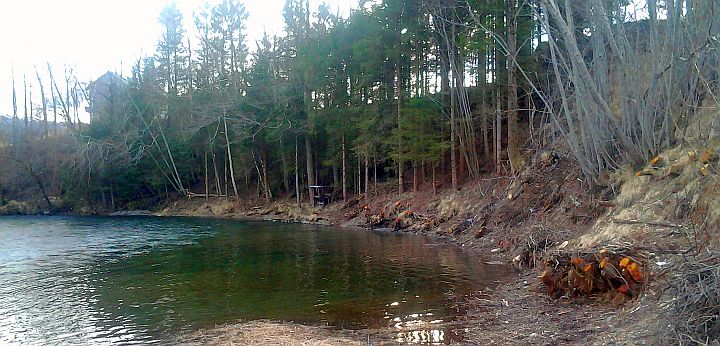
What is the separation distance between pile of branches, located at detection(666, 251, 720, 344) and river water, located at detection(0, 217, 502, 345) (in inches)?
144

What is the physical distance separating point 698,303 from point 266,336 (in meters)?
6.18

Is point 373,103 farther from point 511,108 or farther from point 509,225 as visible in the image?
point 509,225

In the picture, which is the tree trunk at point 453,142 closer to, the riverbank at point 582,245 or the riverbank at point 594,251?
the riverbank at point 582,245

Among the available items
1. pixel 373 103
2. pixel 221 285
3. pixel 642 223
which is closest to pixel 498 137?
pixel 373 103

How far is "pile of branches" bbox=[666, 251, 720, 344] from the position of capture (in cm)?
547

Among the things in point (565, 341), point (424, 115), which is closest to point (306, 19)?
point (424, 115)

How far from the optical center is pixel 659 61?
533 inches

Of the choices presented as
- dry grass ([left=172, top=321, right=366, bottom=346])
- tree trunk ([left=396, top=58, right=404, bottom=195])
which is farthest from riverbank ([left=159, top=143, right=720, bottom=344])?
tree trunk ([left=396, top=58, right=404, bottom=195])

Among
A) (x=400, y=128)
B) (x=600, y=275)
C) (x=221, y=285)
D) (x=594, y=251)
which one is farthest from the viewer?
(x=400, y=128)

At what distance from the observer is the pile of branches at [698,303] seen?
18.0ft

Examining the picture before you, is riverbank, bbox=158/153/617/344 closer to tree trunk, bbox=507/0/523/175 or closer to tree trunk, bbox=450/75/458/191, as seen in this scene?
tree trunk, bbox=450/75/458/191

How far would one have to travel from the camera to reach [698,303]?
567 centimetres

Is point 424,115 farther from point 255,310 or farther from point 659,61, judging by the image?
point 255,310

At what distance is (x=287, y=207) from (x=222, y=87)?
1178 centimetres
